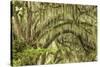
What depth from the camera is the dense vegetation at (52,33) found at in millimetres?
2098

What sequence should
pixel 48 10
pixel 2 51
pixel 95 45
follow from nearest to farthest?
pixel 2 51 → pixel 48 10 → pixel 95 45

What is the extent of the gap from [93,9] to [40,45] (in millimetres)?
875

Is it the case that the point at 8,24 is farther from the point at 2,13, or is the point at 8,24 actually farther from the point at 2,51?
the point at 2,51

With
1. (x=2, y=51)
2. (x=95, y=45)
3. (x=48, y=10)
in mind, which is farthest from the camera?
(x=95, y=45)

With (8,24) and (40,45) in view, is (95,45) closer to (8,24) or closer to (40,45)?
(40,45)

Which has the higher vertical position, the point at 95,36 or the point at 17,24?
the point at 17,24

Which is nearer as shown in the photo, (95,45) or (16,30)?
(16,30)

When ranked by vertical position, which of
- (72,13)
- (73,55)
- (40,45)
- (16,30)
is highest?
(72,13)

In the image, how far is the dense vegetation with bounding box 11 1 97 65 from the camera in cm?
210

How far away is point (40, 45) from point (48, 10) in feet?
1.48

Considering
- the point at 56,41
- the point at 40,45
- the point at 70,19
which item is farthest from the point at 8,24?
the point at 70,19

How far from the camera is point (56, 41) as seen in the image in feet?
7.27

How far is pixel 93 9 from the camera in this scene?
2.37 metres

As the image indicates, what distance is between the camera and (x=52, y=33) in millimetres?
2207
